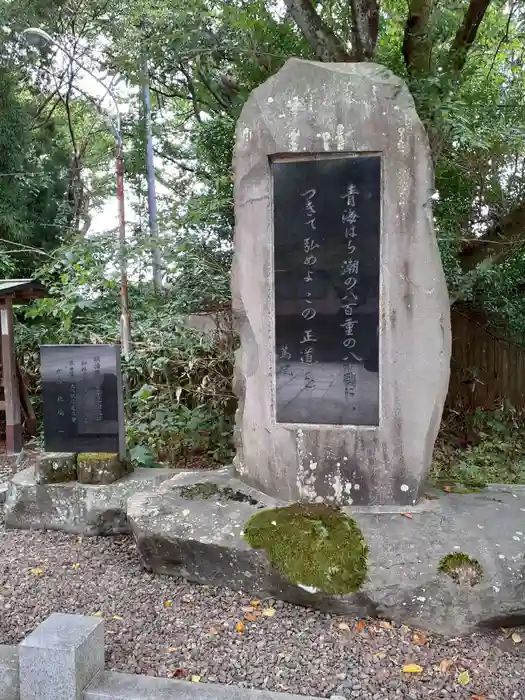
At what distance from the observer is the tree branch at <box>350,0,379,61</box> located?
6.02 meters

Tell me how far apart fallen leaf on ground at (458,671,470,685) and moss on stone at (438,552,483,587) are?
0.47 meters

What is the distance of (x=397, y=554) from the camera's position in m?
3.20

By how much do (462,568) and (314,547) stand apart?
818 millimetres

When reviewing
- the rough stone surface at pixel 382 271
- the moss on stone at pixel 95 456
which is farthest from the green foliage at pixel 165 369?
the rough stone surface at pixel 382 271

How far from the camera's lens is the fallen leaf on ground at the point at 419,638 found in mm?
2969

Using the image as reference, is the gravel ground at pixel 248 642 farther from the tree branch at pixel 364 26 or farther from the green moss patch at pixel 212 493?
the tree branch at pixel 364 26

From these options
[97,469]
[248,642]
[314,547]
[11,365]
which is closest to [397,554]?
[314,547]

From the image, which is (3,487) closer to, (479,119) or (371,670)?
(371,670)

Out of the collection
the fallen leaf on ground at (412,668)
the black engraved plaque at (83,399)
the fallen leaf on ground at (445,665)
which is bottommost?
the fallen leaf on ground at (445,665)

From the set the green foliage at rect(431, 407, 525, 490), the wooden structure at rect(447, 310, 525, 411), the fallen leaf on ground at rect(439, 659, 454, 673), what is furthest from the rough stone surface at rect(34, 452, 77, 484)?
the wooden structure at rect(447, 310, 525, 411)

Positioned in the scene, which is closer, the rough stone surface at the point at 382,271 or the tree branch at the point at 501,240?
the rough stone surface at the point at 382,271

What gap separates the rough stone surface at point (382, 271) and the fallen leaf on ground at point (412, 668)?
3.66 feet

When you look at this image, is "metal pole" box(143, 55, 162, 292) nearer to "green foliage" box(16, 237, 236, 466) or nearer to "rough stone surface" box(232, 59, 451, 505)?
"green foliage" box(16, 237, 236, 466)

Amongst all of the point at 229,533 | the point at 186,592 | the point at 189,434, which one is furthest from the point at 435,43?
the point at 186,592
